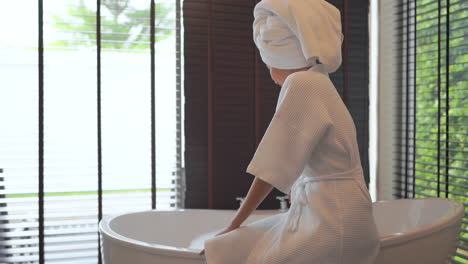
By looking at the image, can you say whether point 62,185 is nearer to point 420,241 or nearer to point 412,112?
point 420,241

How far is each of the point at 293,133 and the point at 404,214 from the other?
1.36 m

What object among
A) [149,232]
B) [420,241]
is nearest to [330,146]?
[420,241]

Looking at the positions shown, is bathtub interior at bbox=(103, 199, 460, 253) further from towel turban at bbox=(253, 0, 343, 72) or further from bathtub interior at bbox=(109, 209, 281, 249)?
towel turban at bbox=(253, 0, 343, 72)

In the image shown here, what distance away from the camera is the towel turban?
1280mm

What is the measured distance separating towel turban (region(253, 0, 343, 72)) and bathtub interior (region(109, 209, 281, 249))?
115 centimetres

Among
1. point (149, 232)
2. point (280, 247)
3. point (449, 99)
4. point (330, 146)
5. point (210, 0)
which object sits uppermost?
point (210, 0)

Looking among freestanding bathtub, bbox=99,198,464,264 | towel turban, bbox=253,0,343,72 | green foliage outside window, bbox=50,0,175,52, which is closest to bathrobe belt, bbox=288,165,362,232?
towel turban, bbox=253,0,343,72

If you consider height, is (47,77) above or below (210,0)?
below

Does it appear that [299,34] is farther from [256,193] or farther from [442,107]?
[442,107]

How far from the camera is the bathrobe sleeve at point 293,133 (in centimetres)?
124

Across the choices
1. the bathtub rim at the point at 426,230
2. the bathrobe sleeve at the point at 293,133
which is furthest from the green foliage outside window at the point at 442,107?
the bathrobe sleeve at the point at 293,133

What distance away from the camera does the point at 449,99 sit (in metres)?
2.51

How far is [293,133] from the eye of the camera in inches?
48.9

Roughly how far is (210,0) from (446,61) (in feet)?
4.11
